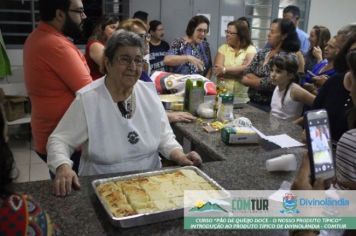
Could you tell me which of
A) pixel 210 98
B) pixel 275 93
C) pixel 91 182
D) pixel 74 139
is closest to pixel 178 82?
pixel 210 98

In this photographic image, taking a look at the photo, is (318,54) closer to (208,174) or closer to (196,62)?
(196,62)

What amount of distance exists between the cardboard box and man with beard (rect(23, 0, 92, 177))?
2.03m

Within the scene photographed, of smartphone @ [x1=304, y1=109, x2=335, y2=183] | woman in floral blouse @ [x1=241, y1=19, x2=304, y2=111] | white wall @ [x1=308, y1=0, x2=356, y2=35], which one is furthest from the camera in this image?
white wall @ [x1=308, y1=0, x2=356, y2=35]

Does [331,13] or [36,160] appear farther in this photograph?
[331,13]

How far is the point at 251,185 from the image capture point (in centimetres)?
132

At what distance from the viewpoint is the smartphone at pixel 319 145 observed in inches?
40.1

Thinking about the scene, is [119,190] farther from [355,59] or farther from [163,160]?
[355,59]

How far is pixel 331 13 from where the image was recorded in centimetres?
543

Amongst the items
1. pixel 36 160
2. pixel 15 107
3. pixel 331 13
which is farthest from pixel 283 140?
pixel 331 13

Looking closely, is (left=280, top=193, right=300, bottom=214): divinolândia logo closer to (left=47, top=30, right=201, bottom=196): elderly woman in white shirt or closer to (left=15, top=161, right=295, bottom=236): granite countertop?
(left=15, top=161, right=295, bottom=236): granite countertop

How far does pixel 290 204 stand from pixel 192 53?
2.41 meters

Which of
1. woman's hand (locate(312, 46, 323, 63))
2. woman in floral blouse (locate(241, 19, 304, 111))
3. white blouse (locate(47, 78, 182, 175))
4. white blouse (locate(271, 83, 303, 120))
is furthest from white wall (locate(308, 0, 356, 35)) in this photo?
white blouse (locate(47, 78, 182, 175))

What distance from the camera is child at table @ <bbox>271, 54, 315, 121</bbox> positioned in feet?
7.59

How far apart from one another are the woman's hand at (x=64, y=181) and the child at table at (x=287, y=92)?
1.54m
